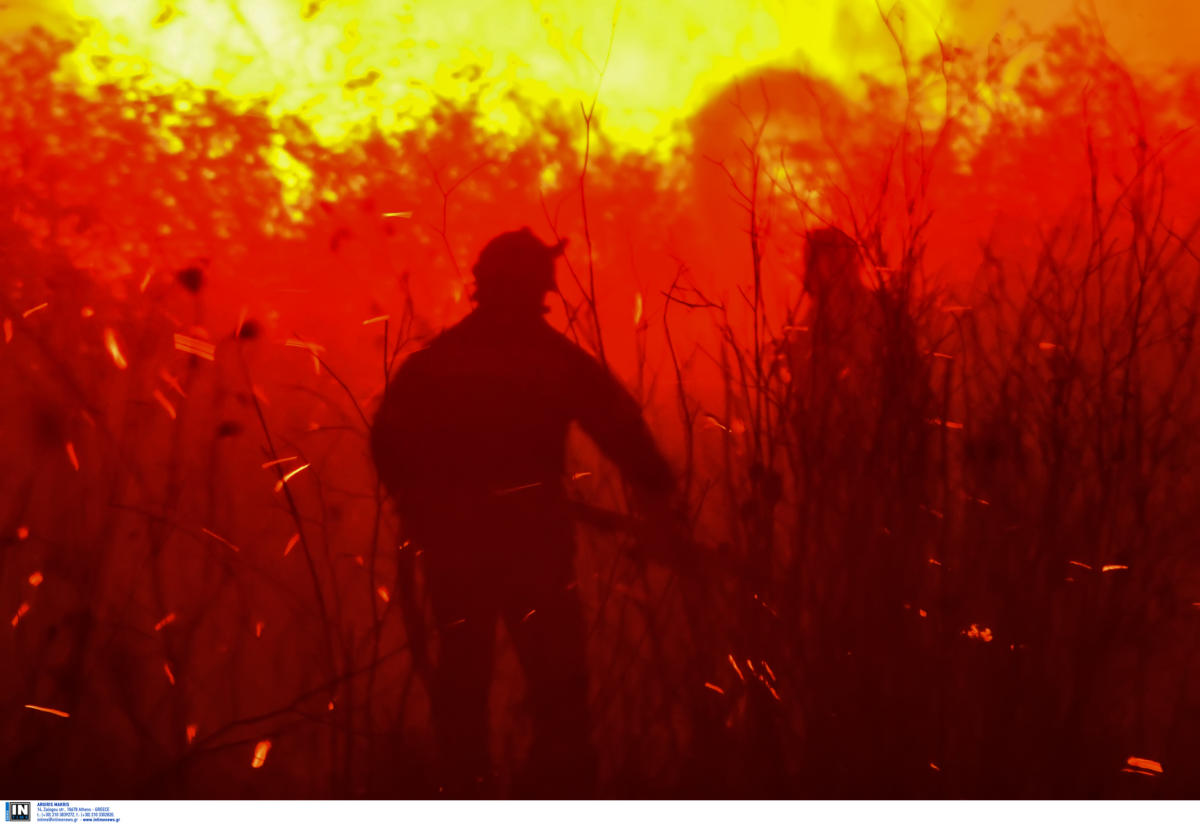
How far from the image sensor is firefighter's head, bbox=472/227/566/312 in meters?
1.35

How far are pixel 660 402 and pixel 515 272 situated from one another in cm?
34

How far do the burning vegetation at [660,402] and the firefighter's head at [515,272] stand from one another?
31mm

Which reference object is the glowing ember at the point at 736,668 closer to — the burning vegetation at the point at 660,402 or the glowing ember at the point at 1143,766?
the burning vegetation at the point at 660,402

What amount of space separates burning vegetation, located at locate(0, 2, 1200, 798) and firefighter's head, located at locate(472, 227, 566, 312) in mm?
31

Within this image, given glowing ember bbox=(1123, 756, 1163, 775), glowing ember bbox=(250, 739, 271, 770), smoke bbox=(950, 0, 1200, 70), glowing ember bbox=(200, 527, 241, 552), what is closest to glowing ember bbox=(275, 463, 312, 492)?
glowing ember bbox=(200, 527, 241, 552)

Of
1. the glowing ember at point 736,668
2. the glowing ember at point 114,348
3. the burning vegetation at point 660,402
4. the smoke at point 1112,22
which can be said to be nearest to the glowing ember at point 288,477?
the burning vegetation at point 660,402

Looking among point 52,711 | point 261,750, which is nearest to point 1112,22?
point 261,750

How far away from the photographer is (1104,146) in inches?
54.5

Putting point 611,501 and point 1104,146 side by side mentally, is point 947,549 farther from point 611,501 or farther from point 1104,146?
point 1104,146

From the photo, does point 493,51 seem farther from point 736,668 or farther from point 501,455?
point 736,668

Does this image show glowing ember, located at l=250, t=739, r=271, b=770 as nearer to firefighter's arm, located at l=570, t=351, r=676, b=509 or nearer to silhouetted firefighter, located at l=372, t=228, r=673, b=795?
silhouetted firefighter, located at l=372, t=228, r=673, b=795

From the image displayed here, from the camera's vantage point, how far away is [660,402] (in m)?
1.36

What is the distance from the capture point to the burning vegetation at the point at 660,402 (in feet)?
4.41

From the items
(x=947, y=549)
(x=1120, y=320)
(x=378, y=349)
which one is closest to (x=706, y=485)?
(x=947, y=549)
